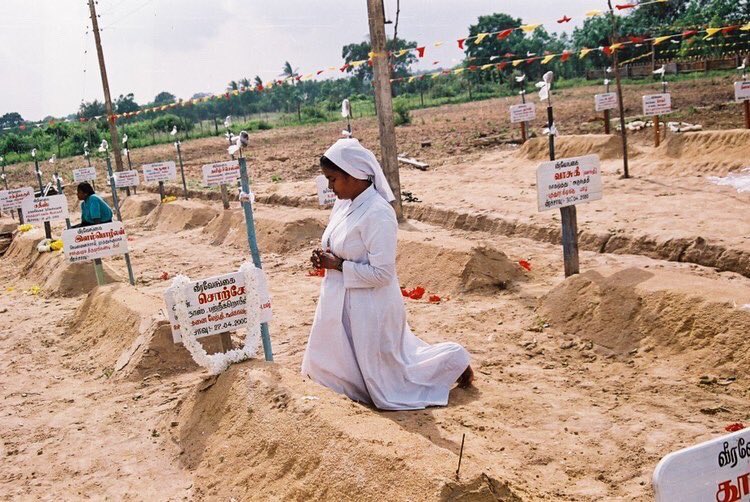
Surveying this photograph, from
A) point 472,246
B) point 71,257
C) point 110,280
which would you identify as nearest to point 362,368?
point 472,246

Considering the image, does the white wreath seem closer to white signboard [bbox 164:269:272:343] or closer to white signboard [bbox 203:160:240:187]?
white signboard [bbox 164:269:272:343]

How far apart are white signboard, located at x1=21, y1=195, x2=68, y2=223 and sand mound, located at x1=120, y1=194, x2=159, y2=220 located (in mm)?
7770

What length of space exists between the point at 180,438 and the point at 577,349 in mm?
3217

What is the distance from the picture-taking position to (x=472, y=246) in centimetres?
872

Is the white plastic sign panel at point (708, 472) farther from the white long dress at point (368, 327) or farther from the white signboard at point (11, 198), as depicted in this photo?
the white signboard at point (11, 198)

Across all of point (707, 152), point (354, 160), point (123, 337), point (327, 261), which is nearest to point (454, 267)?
point (123, 337)

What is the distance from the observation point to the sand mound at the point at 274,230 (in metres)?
12.4

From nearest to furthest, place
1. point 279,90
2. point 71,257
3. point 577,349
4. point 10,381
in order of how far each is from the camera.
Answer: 1. point 577,349
2. point 10,381
3. point 71,257
4. point 279,90

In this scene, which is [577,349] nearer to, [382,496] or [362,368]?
[362,368]

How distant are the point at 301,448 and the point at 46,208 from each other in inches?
363

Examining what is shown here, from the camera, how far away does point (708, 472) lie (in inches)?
78.7

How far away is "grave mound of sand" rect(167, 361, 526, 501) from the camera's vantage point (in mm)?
3371

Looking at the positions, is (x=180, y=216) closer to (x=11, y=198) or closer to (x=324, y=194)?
(x=11, y=198)

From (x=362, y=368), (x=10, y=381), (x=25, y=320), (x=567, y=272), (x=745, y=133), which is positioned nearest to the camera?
(x=362, y=368)
